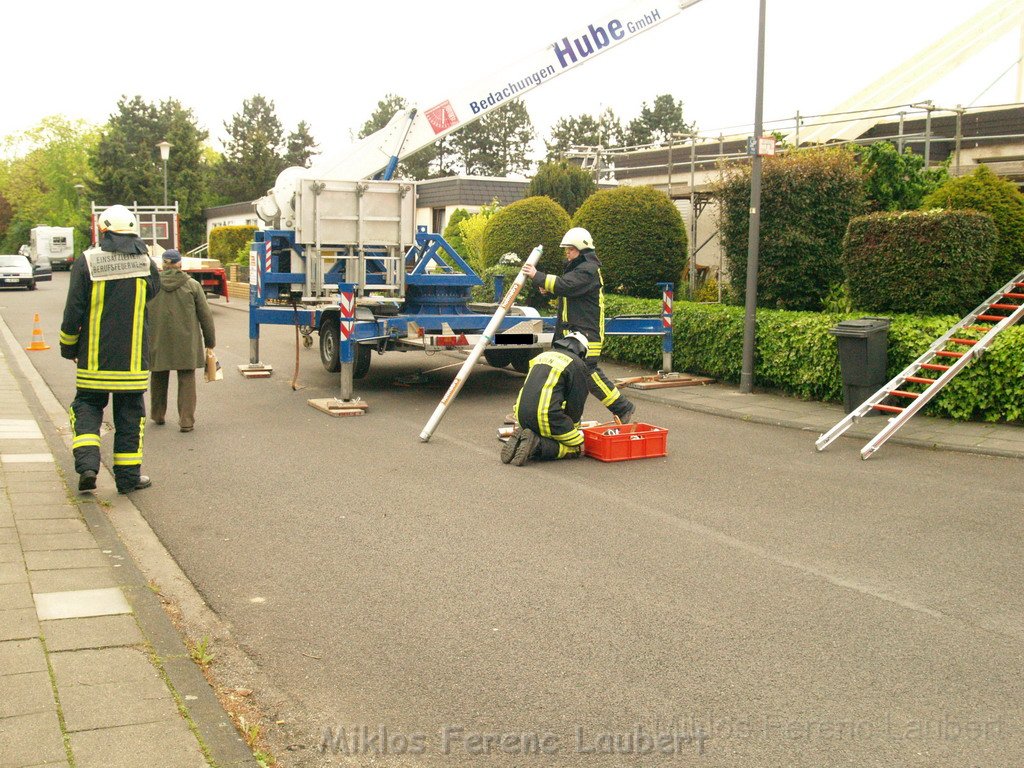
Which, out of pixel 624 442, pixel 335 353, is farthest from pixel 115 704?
pixel 335 353

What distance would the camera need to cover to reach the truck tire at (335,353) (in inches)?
555

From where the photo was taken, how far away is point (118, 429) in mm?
7766

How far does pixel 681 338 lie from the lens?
1466cm

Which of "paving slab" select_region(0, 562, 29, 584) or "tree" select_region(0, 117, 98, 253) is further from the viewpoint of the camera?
"tree" select_region(0, 117, 98, 253)

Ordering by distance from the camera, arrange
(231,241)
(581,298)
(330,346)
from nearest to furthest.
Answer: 1. (581,298)
2. (330,346)
3. (231,241)

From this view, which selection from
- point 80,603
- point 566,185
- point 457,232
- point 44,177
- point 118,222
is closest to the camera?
point 80,603

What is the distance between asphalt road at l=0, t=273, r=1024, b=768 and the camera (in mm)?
4086

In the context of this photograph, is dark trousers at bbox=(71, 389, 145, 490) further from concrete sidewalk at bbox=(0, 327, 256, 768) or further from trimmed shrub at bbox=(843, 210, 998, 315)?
trimmed shrub at bbox=(843, 210, 998, 315)

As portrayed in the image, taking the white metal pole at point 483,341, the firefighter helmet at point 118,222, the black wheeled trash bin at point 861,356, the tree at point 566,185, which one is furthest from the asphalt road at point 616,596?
the tree at point 566,185

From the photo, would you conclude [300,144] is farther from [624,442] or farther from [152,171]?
[624,442]

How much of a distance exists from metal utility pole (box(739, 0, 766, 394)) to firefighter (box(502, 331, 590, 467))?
14.4ft

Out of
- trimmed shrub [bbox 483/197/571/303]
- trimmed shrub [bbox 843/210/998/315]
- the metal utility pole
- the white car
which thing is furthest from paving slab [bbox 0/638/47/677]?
the white car

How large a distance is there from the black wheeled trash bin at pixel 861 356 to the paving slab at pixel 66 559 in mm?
7834

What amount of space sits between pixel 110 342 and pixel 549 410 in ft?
11.7
